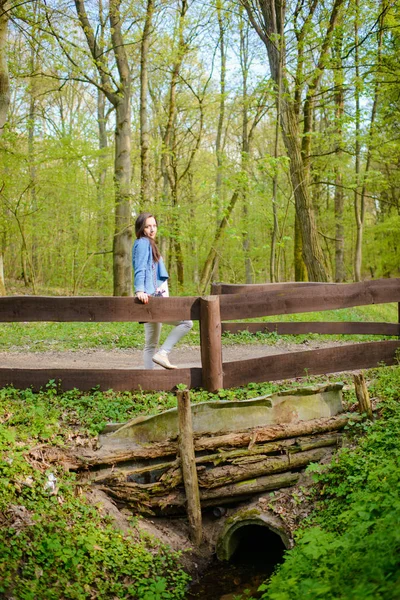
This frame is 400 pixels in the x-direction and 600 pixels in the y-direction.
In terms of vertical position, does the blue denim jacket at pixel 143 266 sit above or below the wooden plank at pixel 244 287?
above

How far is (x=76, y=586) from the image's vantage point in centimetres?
427

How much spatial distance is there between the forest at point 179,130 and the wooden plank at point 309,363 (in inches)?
297

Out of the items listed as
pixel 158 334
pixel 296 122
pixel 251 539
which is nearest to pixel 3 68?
pixel 296 122

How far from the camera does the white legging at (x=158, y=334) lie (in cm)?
673

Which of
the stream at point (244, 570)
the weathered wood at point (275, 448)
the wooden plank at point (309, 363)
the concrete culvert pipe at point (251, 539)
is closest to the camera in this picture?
the stream at point (244, 570)

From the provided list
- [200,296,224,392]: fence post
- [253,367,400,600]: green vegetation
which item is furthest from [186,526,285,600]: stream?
[200,296,224,392]: fence post

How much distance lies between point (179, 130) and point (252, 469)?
2055 centimetres

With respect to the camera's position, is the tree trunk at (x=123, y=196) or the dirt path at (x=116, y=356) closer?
the dirt path at (x=116, y=356)

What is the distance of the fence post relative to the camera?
6.30 m

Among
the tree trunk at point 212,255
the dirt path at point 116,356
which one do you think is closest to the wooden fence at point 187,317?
the dirt path at point 116,356

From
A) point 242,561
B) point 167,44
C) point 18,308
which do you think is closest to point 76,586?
point 242,561

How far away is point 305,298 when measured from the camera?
695 centimetres

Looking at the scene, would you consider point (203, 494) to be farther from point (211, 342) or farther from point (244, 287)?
point (244, 287)

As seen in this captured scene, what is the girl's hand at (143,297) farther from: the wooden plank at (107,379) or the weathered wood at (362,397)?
the weathered wood at (362,397)
